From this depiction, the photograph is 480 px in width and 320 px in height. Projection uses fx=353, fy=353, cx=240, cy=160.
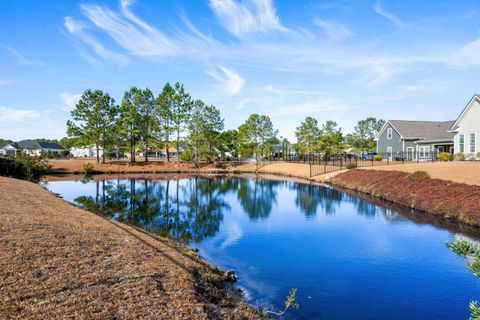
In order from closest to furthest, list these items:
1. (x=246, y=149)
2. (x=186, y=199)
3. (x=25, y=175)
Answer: (x=186, y=199)
(x=25, y=175)
(x=246, y=149)

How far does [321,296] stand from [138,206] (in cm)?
1774

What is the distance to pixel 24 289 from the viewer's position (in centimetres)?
616

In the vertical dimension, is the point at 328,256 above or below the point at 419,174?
below

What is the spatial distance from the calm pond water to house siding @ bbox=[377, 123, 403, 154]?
27695 millimetres

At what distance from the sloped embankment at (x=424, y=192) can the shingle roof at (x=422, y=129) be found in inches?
702

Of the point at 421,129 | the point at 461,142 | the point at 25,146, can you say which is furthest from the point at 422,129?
the point at 25,146

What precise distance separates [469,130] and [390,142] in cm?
1723

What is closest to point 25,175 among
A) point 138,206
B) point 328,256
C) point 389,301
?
point 138,206

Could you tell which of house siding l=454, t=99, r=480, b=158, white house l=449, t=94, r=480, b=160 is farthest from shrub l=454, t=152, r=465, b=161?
house siding l=454, t=99, r=480, b=158

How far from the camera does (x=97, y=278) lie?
7.16 metres

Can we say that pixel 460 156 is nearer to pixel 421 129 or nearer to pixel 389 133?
pixel 421 129

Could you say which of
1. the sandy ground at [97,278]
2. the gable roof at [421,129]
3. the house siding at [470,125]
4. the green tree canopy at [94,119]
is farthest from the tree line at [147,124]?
the sandy ground at [97,278]

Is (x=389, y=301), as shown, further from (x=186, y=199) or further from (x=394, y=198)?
(x=186, y=199)

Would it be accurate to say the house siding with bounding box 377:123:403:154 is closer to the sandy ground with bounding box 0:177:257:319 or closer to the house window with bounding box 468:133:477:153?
the house window with bounding box 468:133:477:153
